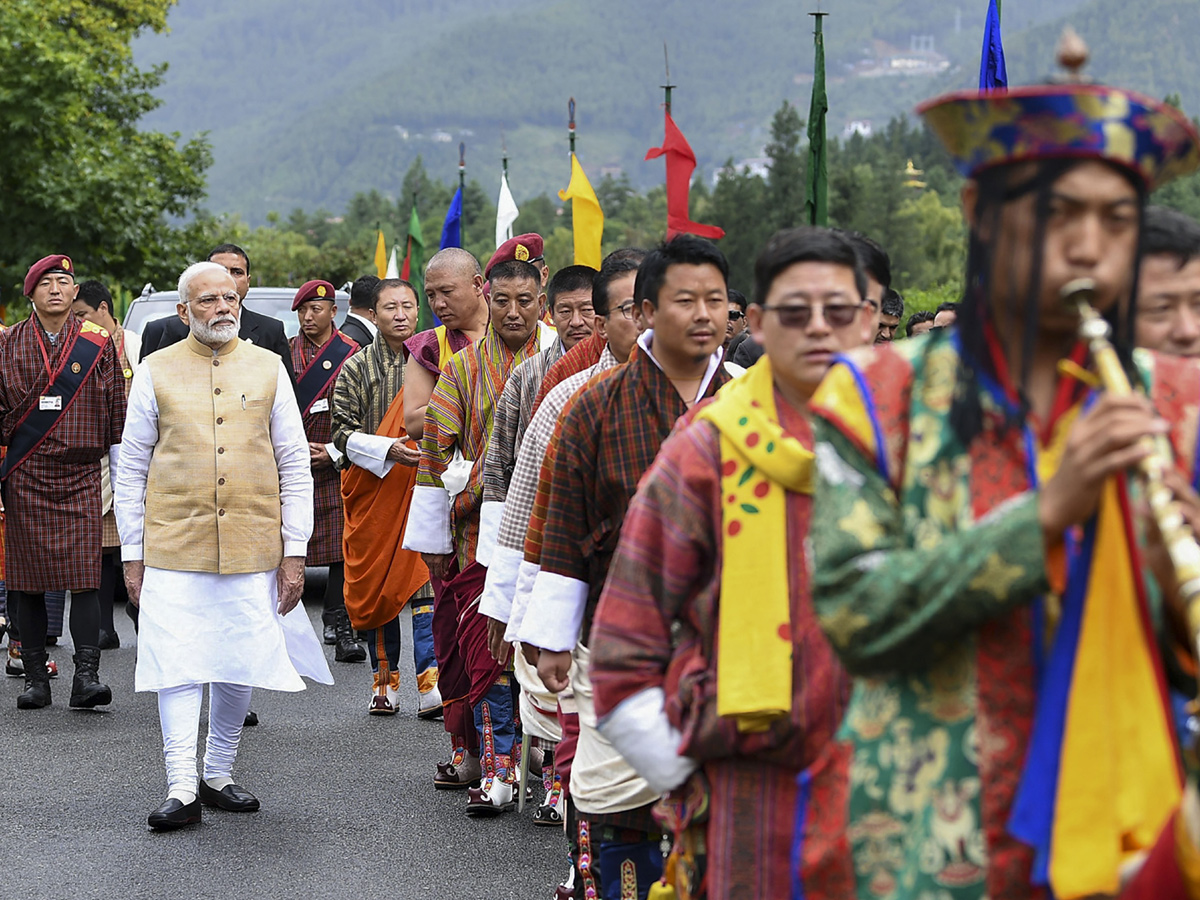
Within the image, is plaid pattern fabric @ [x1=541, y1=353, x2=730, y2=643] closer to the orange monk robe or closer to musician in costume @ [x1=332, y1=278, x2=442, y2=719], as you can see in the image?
musician in costume @ [x1=332, y1=278, x2=442, y2=719]

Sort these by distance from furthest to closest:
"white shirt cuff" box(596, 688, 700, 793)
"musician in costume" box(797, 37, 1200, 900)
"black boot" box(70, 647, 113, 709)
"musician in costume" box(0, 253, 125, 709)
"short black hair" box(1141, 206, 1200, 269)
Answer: "musician in costume" box(0, 253, 125, 709) < "black boot" box(70, 647, 113, 709) < "short black hair" box(1141, 206, 1200, 269) < "white shirt cuff" box(596, 688, 700, 793) < "musician in costume" box(797, 37, 1200, 900)

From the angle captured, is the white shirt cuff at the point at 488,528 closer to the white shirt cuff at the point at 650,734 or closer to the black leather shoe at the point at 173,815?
the black leather shoe at the point at 173,815

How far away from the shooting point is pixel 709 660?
312 centimetres

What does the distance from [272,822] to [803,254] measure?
435 centimetres

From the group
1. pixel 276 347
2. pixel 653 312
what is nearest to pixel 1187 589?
pixel 653 312

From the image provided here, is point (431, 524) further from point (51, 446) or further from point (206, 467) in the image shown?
point (51, 446)

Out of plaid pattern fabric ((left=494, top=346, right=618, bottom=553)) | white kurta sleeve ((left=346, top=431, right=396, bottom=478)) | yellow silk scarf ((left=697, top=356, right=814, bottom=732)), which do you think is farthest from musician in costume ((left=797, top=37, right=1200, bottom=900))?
white kurta sleeve ((left=346, top=431, right=396, bottom=478))

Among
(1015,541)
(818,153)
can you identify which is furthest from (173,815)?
(818,153)

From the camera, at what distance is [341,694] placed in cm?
948

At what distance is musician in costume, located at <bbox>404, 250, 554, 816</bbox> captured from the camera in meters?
7.20

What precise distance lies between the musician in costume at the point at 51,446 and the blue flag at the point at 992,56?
19.5 feet

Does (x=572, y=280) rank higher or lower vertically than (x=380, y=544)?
higher

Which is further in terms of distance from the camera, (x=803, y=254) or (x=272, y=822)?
(x=272, y=822)

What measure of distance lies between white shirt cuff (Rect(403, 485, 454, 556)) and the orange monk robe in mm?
1742
